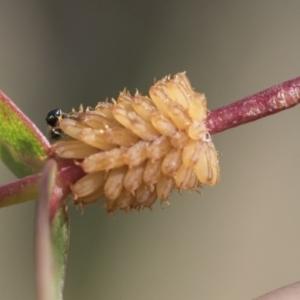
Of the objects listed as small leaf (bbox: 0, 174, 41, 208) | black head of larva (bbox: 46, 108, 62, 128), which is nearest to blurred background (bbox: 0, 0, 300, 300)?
black head of larva (bbox: 46, 108, 62, 128)

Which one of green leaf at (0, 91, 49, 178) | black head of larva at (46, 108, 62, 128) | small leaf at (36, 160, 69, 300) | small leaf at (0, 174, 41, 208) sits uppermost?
black head of larva at (46, 108, 62, 128)

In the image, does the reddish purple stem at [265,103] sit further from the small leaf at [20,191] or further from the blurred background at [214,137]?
the blurred background at [214,137]

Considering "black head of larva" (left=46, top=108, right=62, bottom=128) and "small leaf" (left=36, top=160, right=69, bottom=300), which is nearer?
"small leaf" (left=36, top=160, right=69, bottom=300)

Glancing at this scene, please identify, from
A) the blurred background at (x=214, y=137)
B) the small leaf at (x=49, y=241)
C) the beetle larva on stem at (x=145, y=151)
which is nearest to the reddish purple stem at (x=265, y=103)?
the beetle larva on stem at (x=145, y=151)

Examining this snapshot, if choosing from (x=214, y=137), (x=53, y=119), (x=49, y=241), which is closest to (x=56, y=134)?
(x=53, y=119)

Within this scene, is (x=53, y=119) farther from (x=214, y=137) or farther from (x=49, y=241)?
(x=214, y=137)

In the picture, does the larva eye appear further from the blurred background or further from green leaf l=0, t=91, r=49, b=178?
the blurred background
